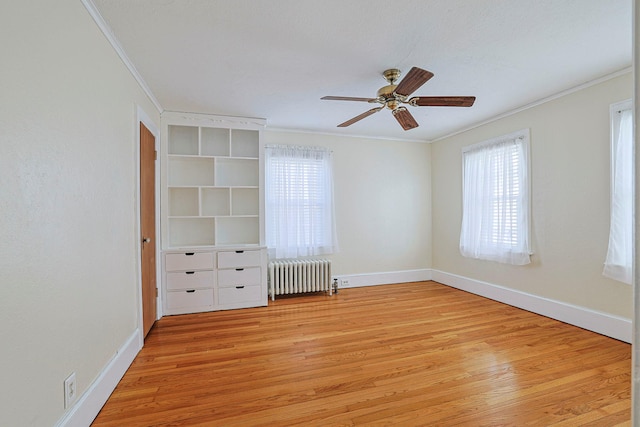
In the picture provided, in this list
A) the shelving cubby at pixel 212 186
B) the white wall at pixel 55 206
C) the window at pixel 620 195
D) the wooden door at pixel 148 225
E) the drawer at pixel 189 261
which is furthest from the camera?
the shelving cubby at pixel 212 186

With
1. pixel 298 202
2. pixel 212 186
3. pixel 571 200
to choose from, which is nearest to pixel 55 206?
pixel 212 186

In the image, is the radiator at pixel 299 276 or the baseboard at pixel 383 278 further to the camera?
the baseboard at pixel 383 278

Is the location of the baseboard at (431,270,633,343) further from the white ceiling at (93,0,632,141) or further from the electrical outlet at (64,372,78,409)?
the electrical outlet at (64,372,78,409)

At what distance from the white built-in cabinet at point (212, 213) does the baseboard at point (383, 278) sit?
4.81 ft

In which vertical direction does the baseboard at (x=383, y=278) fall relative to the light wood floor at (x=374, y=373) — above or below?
above

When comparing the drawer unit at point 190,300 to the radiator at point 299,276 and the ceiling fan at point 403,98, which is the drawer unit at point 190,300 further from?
the ceiling fan at point 403,98

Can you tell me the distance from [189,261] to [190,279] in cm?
22

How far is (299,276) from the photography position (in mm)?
4246

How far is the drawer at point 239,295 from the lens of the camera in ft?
12.2

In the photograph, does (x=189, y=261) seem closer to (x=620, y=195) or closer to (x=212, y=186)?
(x=212, y=186)

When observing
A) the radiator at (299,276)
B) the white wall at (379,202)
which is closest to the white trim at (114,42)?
the white wall at (379,202)

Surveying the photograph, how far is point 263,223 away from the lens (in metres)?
3.96

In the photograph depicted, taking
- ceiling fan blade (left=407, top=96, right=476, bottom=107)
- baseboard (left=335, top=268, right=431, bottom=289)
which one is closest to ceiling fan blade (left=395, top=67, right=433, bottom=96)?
ceiling fan blade (left=407, top=96, right=476, bottom=107)

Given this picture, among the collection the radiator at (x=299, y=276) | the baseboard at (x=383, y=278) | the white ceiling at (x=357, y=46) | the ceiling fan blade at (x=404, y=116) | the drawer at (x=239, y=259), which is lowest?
the baseboard at (x=383, y=278)
